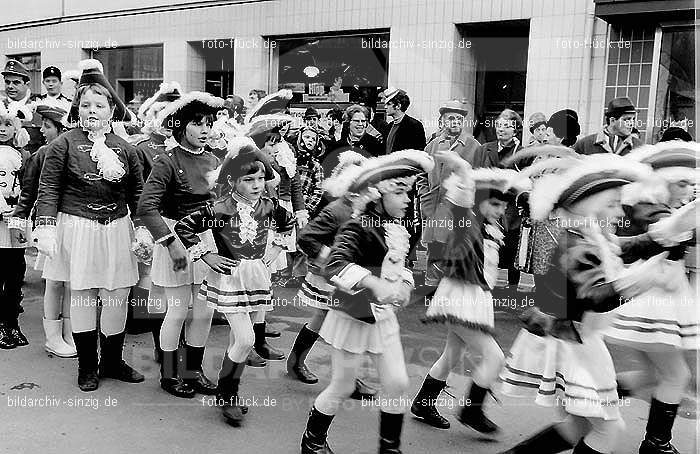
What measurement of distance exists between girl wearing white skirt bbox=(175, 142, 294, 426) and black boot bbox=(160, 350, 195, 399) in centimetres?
37

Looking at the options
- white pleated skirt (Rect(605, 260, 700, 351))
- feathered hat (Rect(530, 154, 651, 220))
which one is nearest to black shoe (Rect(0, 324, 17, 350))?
feathered hat (Rect(530, 154, 651, 220))

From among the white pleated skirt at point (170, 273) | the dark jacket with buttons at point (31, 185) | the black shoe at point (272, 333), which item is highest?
the dark jacket with buttons at point (31, 185)

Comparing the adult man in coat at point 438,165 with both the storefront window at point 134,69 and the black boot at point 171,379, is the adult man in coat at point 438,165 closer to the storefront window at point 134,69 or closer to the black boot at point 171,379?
the black boot at point 171,379

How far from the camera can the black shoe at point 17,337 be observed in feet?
17.3

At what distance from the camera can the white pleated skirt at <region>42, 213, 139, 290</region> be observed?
14.5ft

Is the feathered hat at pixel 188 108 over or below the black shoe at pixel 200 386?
over

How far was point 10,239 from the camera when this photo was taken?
17.4 ft

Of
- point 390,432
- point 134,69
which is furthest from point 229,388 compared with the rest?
point 134,69

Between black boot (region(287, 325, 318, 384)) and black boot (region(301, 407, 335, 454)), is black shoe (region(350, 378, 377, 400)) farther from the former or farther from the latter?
black boot (region(301, 407, 335, 454))

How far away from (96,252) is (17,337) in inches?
57.3

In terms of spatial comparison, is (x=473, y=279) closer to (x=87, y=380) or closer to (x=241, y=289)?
(x=241, y=289)

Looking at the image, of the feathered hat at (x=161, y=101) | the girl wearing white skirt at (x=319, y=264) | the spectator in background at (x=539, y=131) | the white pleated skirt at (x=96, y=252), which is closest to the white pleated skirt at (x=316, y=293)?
the girl wearing white skirt at (x=319, y=264)

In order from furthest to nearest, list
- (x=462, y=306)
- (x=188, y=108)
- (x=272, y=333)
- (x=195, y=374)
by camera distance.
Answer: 1. (x=272, y=333)
2. (x=195, y=374)
3. (x=188, y=108)
4. (x=462, y=306)

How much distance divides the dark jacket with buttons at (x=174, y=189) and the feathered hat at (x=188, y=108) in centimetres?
18
